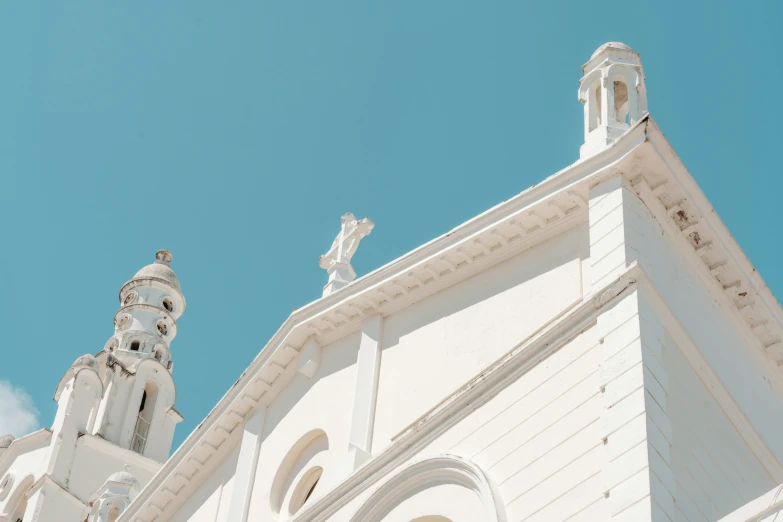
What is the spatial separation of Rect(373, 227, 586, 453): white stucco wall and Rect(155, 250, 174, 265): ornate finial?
18649 millimetres

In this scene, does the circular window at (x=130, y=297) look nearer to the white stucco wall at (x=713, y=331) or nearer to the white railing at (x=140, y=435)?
the white railing at (x=140, y=435)

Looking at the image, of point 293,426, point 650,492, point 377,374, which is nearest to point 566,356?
point 650,492

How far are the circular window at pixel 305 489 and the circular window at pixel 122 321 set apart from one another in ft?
53.9

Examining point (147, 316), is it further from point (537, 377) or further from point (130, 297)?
point (537, 377)

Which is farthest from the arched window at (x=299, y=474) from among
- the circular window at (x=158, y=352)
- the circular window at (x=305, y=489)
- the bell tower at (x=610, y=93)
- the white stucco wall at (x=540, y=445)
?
the circular window at (x=158, y=352)

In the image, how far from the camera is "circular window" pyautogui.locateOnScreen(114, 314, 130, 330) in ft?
122

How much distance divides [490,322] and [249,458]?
5426mm

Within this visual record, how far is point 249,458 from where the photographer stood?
23125 millimetres

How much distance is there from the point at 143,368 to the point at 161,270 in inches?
126

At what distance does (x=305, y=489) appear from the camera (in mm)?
21875

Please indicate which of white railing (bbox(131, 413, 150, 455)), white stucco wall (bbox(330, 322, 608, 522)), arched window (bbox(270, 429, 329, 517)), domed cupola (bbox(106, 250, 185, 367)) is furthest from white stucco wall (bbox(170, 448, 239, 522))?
domed cupola (bbox(106, 250, 185, 367))

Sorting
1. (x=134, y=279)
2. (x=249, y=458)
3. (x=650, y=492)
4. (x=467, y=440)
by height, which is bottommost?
(x=650, y=492)

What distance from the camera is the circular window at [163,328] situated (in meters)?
37.6

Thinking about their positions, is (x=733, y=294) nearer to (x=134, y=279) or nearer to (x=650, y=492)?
(x=650, y=492)
